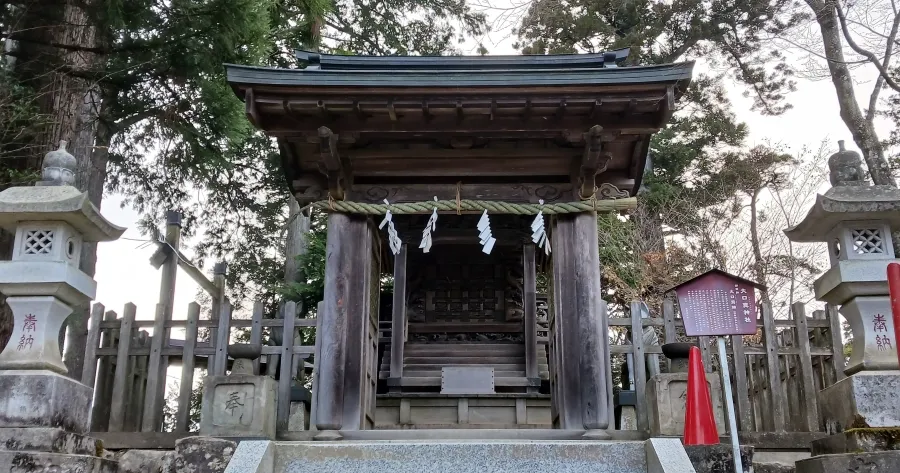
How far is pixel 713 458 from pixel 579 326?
2.10m

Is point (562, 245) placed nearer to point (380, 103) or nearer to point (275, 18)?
point (380, 103)

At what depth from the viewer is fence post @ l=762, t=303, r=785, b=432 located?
671cm

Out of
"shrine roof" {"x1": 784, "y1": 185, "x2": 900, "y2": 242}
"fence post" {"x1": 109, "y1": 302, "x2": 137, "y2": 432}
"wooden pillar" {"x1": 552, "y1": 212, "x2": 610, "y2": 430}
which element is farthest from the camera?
"fence post" {"x1": 109, "y1": 302, "x2": 137, "y2": 432}

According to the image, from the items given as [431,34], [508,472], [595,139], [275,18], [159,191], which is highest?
[431,34]

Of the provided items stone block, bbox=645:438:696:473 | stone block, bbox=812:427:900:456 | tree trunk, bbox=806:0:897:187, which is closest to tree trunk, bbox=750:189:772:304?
tree trunk, bbox=806:0:897:187

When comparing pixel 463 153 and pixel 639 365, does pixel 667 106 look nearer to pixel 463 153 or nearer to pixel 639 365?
pixel 463 153

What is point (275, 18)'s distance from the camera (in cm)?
1137

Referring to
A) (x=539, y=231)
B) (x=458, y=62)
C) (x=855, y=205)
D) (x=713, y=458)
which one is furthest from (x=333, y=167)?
(x=855, y=205)

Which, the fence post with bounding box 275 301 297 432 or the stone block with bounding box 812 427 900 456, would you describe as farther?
the fence post with bounding box 275 301 297 432

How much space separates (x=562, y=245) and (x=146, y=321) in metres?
4.43

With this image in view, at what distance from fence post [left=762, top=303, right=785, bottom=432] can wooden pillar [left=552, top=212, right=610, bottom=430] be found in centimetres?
162

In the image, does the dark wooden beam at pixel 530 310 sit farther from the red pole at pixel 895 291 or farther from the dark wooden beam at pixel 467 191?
the red pole at pixel 895 291

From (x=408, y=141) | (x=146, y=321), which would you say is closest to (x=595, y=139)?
(x=408, y=141)

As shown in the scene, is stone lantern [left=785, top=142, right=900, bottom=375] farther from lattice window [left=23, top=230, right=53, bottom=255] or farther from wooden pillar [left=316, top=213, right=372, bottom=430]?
lattice window [left=23, top=230, right=53, bottom=255]
